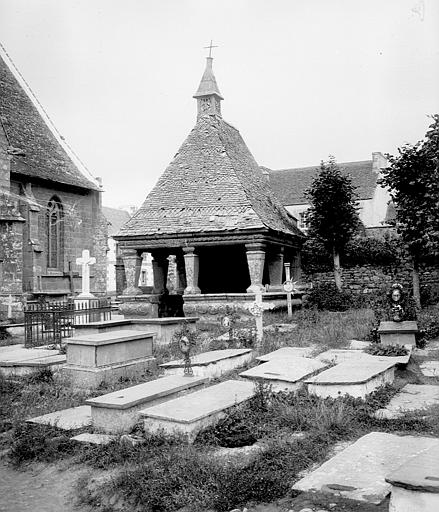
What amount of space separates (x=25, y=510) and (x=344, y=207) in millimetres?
20067

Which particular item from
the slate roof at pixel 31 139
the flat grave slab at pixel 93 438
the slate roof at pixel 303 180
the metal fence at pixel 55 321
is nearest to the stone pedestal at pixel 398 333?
the flat grave slab at pixel 93 438

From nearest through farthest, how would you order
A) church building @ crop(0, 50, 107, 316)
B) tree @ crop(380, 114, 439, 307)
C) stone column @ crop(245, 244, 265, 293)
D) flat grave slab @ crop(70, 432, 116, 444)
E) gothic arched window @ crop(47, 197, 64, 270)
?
A: flat grave slab @ crop(70, 432, 116, 444), stone column @ crop(245, 244, 265, 293), tree @ crop(380, 114, 439, 307), church building @ crop(0, 50, 107, 316), gothic arched window @ crop(47, 197, 64, 270)

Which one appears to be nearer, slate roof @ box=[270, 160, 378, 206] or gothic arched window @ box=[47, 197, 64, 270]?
gothic arched window @ box=[47, 197, 64, 270]

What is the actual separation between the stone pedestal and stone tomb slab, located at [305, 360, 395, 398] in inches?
110

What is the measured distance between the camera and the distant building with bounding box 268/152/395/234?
3640cm

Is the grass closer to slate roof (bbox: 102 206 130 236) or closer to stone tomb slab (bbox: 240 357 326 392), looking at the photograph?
stone tomb slab (bbox: 240 357 326 392)

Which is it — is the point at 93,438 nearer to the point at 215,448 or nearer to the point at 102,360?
the point at 215,448

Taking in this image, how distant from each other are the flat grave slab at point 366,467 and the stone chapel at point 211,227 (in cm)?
1064

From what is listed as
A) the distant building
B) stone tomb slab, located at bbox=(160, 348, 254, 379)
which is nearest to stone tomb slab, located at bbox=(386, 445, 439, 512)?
stone tomb slab, located at bbox=(160, 348, 254, 379)

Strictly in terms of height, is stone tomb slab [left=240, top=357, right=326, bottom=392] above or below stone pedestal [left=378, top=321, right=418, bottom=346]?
below

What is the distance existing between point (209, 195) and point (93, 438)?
1293cm

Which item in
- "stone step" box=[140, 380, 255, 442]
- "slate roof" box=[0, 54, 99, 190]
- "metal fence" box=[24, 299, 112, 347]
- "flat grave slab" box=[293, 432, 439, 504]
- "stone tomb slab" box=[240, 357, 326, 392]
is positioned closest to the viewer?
"flat grave slab" box=[293, 432, 439, 504]

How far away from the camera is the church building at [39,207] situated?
2273cm

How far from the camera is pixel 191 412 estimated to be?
609cm
